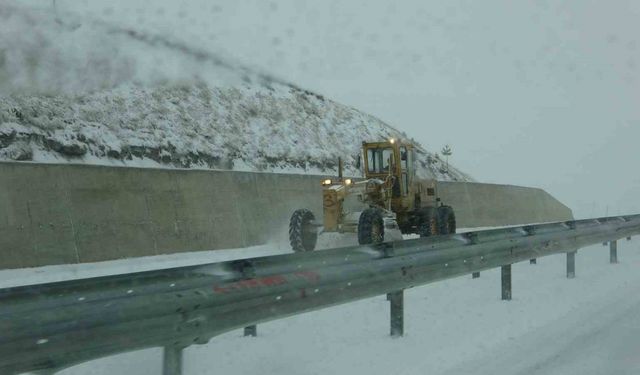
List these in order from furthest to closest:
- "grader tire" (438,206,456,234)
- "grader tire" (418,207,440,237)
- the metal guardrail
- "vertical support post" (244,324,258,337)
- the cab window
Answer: "grader tire" (438,206,456,234), "grader tire" (418,207,440,237), the cab window, "vertical support post" (244,324,258,337), the metal guardrail

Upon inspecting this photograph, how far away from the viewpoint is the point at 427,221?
19766 mm

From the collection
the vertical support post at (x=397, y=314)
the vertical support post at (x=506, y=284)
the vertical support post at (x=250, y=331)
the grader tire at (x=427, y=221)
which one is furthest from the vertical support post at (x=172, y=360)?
the grader tire at (x=427, y=221)

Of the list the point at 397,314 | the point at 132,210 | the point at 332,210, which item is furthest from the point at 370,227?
the point at 397,314

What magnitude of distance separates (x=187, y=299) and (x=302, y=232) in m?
13.0

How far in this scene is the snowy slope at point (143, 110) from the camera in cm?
2194

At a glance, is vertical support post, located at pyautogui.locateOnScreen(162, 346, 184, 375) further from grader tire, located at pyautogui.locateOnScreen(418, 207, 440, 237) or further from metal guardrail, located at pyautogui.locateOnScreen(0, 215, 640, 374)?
grader tire, located at pyautogui.locateOnScreen(418, 207, 440, 237)

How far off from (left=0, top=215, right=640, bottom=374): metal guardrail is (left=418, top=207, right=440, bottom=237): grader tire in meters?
11.5

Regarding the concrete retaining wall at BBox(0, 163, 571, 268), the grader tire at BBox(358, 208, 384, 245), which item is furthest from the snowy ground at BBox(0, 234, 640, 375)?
the grader tire at BBox(358, 208, 384, 245)

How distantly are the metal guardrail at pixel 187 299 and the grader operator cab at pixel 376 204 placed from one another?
29.2 ft

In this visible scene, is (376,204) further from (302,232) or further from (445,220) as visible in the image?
(445,220)

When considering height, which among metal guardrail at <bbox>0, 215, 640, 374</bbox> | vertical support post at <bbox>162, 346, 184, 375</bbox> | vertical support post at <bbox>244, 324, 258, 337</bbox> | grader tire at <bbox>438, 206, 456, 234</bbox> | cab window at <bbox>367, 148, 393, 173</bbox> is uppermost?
cab window at <bbox>367, 148, 393, 173</bbox>

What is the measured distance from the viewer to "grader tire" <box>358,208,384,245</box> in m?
16.2

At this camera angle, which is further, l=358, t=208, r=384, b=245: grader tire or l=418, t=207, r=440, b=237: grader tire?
l=418, t=207, r=440, b=237: grader tire

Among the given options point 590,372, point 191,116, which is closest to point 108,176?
point 590,372
